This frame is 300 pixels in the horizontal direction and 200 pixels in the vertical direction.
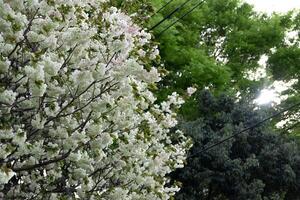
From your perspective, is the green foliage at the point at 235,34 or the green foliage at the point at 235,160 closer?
the green foliage at the point at 235,160

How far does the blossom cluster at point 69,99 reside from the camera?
3866mm

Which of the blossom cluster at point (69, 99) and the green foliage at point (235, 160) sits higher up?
the green foliage at point (235, 160)

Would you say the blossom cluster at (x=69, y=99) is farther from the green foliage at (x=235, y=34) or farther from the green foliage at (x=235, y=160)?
the green foliage at (x=235, y=34)

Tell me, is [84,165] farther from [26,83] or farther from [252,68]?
[252,68]

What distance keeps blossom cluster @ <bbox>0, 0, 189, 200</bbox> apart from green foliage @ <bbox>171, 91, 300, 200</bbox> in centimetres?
631

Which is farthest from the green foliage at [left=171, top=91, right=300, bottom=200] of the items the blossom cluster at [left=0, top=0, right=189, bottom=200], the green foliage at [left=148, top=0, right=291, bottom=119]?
the blossom cluster at [left=0, top=0, right=189, bottom=200]

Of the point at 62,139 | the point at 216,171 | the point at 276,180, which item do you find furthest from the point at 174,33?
the point at 62,139

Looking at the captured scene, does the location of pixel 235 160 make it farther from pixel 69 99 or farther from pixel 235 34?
pixel 69 99

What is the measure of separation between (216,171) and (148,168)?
19.5ft

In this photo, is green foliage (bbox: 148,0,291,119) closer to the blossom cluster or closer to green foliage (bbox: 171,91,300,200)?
green foliage (bbox: 171,91,300,200)

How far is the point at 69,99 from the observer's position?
467cm

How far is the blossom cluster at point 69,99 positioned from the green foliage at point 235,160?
6.31 m

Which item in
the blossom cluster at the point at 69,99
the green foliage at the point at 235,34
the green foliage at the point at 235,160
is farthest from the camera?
the green foliage at the point at 235,34

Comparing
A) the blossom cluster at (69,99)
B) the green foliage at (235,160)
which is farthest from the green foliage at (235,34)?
the blossom cluster at (69,99)
